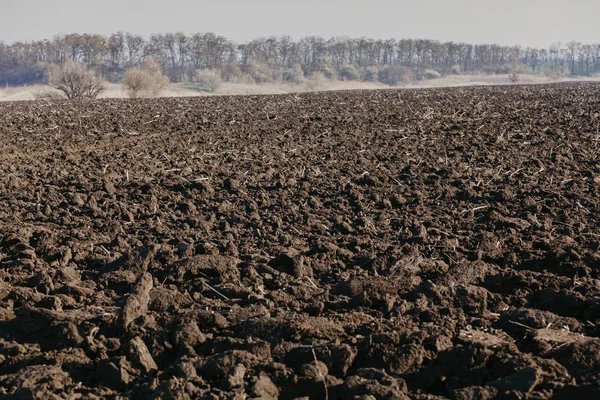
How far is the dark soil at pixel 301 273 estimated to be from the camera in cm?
326

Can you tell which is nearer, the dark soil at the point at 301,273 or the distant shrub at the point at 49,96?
the dark soil at the point at 301,273

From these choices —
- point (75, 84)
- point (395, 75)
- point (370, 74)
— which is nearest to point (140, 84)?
point (75, 84)

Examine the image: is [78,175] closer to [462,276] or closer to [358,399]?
[462,276]

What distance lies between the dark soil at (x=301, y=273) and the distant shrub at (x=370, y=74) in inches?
3072

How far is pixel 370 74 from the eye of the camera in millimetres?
90062

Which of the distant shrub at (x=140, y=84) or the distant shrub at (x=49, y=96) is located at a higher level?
the distant shrub at (x=140, y=84)

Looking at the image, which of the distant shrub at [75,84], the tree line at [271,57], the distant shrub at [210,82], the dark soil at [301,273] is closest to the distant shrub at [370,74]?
the tree line at [271,57]

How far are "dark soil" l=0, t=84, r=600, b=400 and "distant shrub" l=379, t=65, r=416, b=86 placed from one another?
78.5 m

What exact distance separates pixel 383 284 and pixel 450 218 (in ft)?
7.46

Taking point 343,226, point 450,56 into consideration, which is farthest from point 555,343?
point 450,56

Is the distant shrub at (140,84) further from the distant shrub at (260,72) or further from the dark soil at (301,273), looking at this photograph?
the distant shrub at (260,72)

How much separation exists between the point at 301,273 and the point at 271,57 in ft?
305

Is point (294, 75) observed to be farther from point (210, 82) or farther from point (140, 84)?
point (140, 84)

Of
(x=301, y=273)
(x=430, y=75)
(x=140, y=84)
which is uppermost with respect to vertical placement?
(x=430, y=75)
